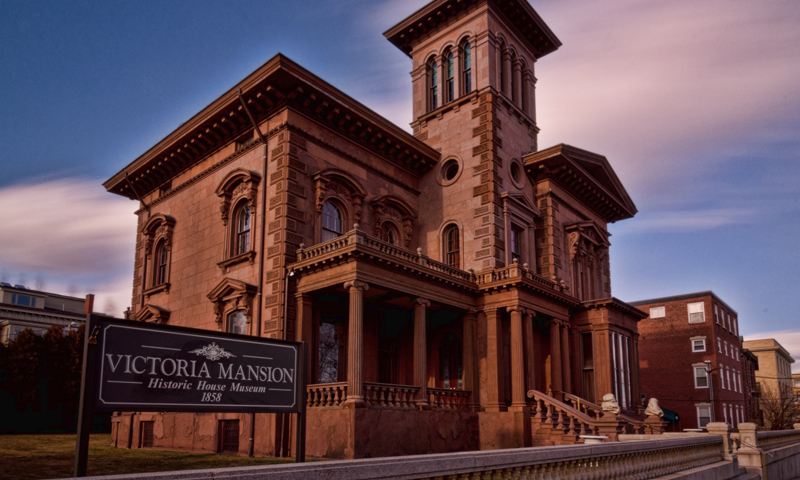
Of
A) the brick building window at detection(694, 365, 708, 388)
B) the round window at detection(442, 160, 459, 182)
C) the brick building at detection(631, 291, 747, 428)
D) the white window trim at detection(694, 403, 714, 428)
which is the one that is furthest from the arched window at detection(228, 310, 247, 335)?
the brick building window at detection(694, 365, 708, 388)

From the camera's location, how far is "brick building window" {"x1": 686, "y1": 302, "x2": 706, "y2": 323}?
172 ft

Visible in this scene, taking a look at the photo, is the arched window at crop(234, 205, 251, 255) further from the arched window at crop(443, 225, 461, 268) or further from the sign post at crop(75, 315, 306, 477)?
the sign post at crop(75, 315, 306, 477)

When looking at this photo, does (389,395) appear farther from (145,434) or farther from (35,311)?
(35,311)

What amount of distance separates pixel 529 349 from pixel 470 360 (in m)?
2.32

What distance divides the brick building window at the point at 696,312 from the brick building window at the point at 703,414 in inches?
282

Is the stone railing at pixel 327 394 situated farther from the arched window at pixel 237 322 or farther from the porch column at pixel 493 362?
the porch column at pixel 493 362

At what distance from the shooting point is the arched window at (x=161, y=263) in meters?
27.7

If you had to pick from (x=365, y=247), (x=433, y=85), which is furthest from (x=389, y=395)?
(x=433, y=85)

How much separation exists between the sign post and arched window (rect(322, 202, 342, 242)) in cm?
1403

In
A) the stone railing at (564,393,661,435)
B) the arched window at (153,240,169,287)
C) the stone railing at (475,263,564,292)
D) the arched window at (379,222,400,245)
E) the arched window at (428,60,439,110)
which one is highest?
the arched window at (428,60,439,110)

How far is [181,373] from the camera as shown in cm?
747

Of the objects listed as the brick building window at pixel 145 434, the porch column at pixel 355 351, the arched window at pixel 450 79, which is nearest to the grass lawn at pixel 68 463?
the porch column at pixel 355 351

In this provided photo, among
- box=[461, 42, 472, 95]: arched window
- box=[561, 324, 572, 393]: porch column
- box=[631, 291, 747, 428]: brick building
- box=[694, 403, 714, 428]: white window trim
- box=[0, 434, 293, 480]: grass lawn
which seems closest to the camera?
box=[0, 434, 293, 480]: grass lawn

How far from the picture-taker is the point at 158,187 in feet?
94.8
